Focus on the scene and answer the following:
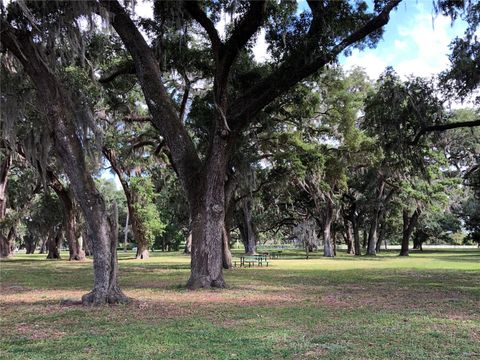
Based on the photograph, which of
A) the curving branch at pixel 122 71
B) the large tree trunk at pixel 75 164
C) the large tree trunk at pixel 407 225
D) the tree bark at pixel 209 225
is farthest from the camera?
the large tree trunk at pixel 407 225

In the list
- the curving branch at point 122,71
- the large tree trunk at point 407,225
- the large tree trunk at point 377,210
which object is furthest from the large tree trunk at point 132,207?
the large tree trunk at point 407,225

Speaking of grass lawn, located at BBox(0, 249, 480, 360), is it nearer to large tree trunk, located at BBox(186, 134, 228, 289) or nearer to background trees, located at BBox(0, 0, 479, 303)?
large tree trunk, located at BBox(186, 134, 228, 289)

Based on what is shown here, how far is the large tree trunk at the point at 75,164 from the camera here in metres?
8.79

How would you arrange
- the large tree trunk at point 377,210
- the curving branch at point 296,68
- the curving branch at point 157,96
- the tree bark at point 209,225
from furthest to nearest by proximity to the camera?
the large tree trunk at point 377,210
the tree bark at point 209,225
the curving branch at point 157,96
the curving branch at point 296,68

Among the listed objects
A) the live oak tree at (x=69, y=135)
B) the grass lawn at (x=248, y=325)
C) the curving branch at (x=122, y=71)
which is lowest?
the grass lawn at (x=248, y=325)

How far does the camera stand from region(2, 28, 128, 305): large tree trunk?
8.79 meters

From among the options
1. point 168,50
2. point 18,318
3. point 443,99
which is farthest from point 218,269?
point 443,99

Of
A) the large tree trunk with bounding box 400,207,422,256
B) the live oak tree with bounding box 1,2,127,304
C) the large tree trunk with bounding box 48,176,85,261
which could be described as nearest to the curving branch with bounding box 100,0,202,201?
the live oak tree with bounding box 1,2,127,304

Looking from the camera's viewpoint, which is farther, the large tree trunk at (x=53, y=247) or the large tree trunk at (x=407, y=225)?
the large tree trunk at (x=407, y=225)

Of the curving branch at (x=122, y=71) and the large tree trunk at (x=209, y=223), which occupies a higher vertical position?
the curving branch at (x=122, y=71)

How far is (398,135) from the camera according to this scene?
1398 cm

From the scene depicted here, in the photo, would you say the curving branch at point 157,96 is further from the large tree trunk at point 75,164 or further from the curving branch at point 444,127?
the curving branch at point 444,127

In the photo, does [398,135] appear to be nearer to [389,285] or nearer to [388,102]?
[388,102]

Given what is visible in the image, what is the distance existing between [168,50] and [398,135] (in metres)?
7.21
